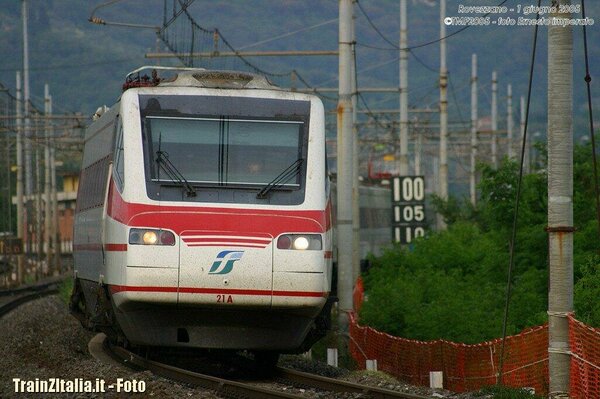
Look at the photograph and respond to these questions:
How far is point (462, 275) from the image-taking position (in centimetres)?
3256

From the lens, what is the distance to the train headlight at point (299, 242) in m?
15.3

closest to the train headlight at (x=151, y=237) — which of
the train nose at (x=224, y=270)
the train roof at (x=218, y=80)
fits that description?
the train nose at (x=224, y=270)

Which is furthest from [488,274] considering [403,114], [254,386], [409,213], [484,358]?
[254,386]

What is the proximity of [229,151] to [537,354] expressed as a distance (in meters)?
5.00

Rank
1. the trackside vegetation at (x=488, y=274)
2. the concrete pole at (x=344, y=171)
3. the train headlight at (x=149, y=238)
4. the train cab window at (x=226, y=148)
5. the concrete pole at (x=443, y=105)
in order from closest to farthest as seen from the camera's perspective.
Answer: the train headlight at (x=149, y=238) < the train cab window at (x=226, y=148) < the trackside vegetation at (x=488, y=274) < the concrete pole at (x=344, y=171) < the concrete pole at (x=443, y=105)

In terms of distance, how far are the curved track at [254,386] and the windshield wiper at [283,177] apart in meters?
2.09

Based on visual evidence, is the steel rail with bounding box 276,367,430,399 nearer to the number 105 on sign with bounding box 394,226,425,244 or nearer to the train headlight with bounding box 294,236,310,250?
the train headlight with bounding box 294,236,310,250

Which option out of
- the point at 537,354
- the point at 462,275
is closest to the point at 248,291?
the point at 537,354

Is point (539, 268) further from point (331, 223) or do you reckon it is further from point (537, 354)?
point (331, 223)

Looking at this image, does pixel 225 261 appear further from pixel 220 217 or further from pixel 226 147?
pixel 226 147

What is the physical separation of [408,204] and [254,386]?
23.3 m

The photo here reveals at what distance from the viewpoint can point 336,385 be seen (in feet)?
50.9

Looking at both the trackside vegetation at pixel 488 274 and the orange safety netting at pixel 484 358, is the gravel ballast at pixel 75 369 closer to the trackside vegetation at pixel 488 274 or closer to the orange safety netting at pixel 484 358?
the orange safety netting at pixel 484 358

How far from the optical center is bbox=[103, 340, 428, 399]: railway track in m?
14.2
